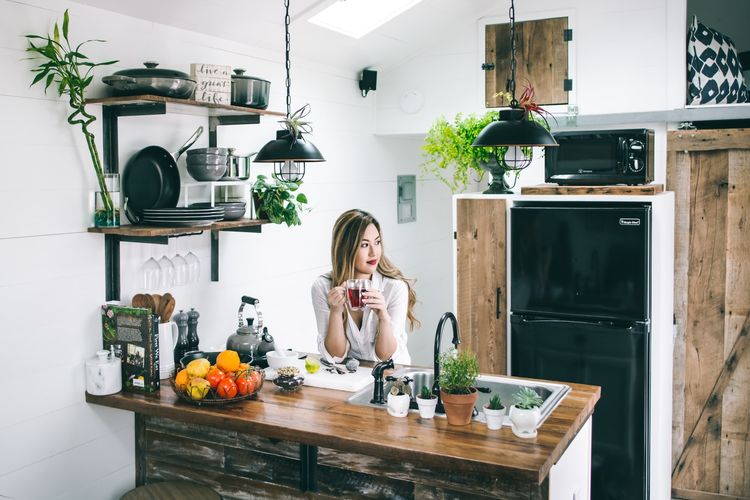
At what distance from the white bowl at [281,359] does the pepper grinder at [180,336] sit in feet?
1.20

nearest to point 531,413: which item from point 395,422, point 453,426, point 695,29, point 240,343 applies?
point 453,426

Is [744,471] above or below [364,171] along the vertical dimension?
below

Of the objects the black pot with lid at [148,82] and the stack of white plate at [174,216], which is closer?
the black pot with lid at [148,82]

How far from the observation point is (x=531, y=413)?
2453 millimetres

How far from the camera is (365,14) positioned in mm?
4273

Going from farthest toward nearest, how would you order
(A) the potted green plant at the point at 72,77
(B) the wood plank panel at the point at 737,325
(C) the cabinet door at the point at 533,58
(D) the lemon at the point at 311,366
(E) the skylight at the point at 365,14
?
(C) the cabinet door at the point at 533,58 < (E) the skylight at the point at 365,14 < (B) the wood plank panel at the point at 737,325 < (D) the lemon at the point at 311,366 < (A) the potted green plant at the point at 72,77

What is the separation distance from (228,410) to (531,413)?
108cm

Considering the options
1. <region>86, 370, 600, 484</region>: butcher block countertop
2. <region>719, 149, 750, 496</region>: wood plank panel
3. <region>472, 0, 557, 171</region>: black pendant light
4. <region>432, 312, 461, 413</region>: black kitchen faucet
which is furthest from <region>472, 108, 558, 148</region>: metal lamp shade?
<region>719, 149, 750, 496</region>: wood plank panel

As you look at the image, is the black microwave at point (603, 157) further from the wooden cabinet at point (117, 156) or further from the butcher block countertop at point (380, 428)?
the wooden cabinet at point (117, 156)

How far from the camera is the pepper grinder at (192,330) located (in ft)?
10.8

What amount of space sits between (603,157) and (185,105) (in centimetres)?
204

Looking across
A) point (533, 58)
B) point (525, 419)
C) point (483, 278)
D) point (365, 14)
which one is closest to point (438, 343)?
point (525, 419)

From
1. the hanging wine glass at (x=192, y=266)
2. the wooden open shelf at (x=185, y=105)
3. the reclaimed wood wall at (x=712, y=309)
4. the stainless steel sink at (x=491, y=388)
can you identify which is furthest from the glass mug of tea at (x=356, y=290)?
the reclaimed wood wall at (x=712, y=309)

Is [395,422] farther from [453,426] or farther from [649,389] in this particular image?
[649,389]
